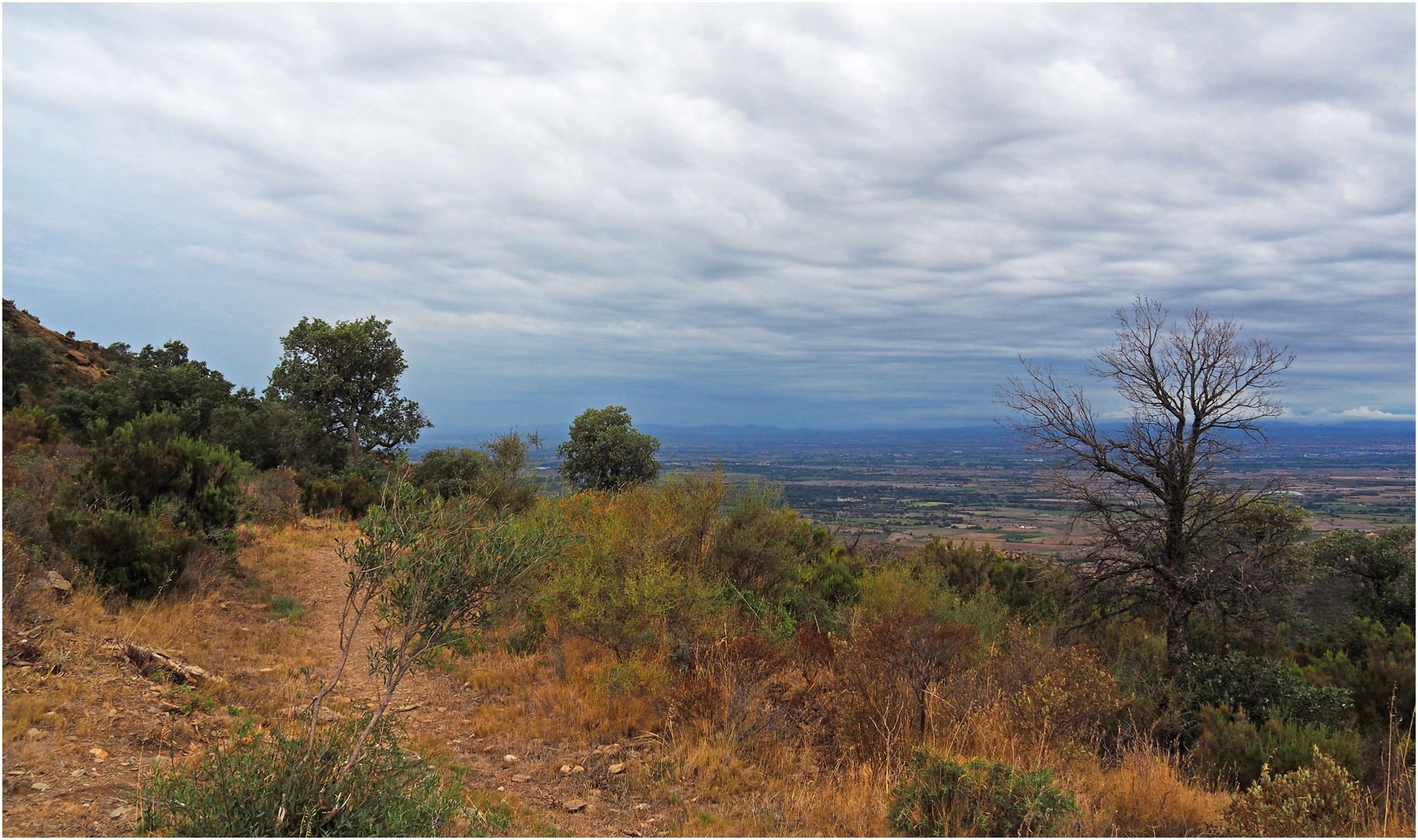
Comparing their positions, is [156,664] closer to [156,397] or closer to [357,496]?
[357,496]

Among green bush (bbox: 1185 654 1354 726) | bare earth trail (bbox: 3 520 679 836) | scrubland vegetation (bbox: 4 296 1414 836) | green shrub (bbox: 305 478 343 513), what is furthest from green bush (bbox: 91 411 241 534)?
green bush (bbox: 1185 654 1354 726)

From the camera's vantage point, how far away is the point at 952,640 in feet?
26.7

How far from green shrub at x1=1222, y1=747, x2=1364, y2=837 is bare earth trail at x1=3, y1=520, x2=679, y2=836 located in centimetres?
464

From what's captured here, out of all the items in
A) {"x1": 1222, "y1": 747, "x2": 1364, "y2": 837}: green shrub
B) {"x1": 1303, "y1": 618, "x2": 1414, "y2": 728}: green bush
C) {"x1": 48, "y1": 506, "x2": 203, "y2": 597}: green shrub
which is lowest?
{"x1": 1303, "y1": 618, "x2": 1414, "y2": 728}: green bush

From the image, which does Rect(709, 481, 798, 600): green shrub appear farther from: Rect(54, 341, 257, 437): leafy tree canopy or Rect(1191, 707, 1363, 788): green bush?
Rect(54, 341, 257, 437): leafy tree canopy

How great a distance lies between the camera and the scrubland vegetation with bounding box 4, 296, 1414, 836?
4.96m

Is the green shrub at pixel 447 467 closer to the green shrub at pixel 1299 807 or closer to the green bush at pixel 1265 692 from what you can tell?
the green bush at pixel 1265 692

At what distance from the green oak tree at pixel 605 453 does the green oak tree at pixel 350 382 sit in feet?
25.0

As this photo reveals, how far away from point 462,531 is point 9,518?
9167 millimetres

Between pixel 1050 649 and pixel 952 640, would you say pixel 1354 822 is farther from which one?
pixel 1050 649

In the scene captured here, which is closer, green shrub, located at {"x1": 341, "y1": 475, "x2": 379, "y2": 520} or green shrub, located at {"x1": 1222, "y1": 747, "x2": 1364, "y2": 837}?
green shrub, located at {"x1": 1222, "y1": 747, "x2": 1364, "y2": 837}

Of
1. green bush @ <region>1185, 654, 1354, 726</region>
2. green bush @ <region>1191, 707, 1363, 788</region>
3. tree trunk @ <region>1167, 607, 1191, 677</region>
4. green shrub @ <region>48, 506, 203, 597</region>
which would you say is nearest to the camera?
green bush @ <region>1191, 707, 1363, 788</region>

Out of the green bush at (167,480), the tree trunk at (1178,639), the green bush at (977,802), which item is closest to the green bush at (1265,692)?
the tree trunk at (1178,639)

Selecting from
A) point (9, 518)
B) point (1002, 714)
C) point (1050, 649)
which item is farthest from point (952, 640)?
point (9, 518)
